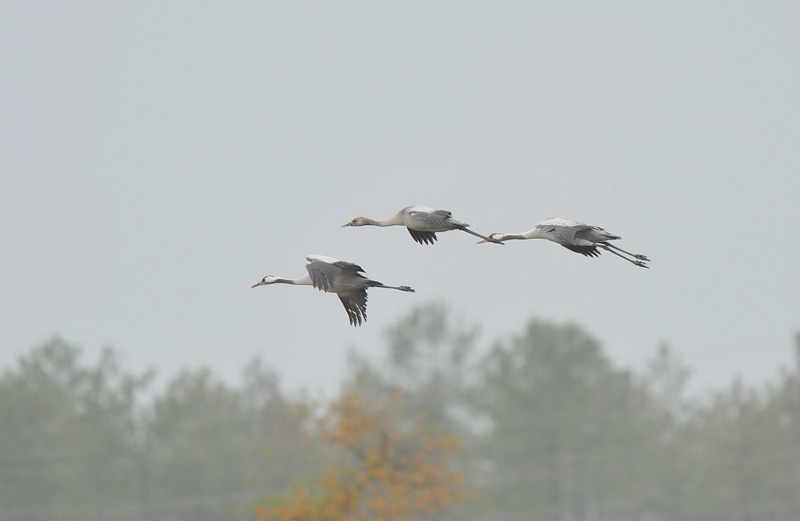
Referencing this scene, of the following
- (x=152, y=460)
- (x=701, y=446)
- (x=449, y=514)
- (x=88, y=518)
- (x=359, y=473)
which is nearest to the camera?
(x=359, y=473)

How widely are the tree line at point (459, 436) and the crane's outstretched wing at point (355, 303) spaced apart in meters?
66.9

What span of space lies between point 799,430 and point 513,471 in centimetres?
1948

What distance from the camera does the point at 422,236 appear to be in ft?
67.8

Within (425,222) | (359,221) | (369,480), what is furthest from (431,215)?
(369,480)

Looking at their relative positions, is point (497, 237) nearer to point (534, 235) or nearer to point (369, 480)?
point (534, 235)

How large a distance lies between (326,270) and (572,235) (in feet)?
10.1

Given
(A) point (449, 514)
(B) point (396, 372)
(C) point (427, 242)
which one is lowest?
(C) point (427, 242)

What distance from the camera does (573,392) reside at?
342 ft

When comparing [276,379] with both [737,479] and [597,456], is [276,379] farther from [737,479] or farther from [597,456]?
[737,479]

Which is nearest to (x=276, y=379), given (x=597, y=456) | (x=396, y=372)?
(x=396, y=372)

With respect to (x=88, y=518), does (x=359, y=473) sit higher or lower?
lower

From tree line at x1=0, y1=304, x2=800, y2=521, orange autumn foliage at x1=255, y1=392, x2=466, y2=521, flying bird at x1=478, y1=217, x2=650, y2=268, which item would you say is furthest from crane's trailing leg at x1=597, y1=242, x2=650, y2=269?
tree line at x1=0, y1=304, x2=800, y2=521

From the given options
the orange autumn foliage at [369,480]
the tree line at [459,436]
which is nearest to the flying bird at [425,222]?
the orange autumn foliage at [369,480]

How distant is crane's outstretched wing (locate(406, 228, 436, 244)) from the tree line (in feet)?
222
